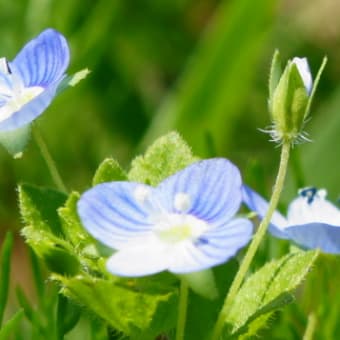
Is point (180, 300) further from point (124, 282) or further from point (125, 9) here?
point (125, 9)

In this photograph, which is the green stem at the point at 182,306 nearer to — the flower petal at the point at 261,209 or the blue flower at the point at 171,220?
the blue flower at the point at 171,220

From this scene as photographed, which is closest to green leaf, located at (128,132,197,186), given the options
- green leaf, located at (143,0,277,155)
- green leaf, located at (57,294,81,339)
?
green leaf, located at (57,294,81,339)

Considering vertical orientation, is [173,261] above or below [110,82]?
below

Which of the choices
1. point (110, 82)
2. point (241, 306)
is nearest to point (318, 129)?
point (110, 82)

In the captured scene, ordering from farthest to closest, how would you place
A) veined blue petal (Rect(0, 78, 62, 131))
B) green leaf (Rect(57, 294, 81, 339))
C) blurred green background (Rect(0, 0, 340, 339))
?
blurred green background (Rect(0, 0, 340, 339)) < green leaf (Rect(57, 294, 81, 339)) < veined blue petal (Rect(0, 78, 62, 131))

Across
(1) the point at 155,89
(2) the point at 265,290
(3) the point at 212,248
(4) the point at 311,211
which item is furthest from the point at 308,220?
(1) the point at 155,89

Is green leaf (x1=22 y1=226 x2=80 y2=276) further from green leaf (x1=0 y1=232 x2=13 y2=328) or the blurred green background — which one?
the blurred green background
